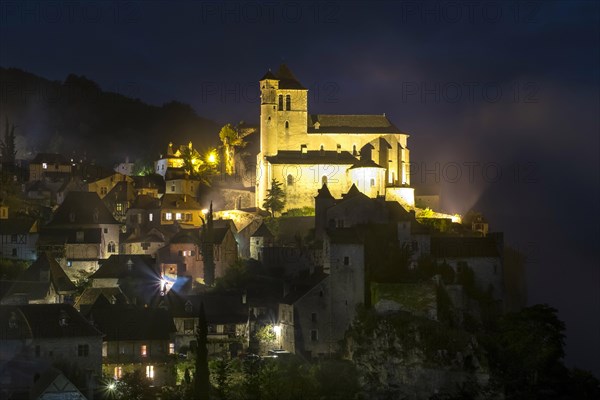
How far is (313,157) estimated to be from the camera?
8081 centimetres

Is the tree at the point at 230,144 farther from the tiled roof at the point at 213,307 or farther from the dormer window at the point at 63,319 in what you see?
the dormer window at the point at 63,319

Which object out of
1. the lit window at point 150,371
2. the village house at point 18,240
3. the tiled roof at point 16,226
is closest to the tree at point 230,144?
the tiled roof at point 16,226

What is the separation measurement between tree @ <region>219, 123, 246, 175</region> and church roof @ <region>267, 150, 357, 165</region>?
30.0 ft

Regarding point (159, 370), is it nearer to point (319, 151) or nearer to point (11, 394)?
point (11, 394)

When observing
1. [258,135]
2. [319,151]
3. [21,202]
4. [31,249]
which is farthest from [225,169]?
[31,249]

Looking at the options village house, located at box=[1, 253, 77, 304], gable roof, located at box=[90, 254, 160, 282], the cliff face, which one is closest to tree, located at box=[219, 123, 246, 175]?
gable roof, located at box=[90, 254, 160, 282]

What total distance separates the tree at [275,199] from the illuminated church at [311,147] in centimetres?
73

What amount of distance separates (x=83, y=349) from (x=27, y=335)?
9.35 feet

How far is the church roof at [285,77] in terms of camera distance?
83.4 metres

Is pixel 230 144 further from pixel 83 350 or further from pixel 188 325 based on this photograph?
pixel 83 350

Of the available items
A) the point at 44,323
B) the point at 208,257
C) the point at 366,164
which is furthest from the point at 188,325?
the point at 366,164

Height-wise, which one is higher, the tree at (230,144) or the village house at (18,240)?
the tree at (230,144)

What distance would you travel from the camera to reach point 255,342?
5631 centimetres

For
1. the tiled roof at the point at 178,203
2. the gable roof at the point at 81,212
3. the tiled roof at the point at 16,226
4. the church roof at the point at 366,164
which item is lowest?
the tiled roof at the point at 16,226
